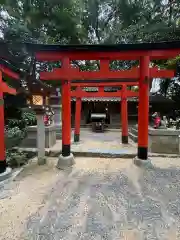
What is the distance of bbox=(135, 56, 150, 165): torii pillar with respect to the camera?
5.21 meters

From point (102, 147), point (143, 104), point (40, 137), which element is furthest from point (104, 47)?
point (102, 147)

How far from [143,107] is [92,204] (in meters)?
3.00

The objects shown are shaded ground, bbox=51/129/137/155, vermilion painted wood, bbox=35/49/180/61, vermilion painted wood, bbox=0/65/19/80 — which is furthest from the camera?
shaded ground, bbox=51/129/137/155

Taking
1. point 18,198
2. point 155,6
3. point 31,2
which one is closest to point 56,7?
point 31,2

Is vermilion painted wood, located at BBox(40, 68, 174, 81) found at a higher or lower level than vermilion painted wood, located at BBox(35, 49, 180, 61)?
lower

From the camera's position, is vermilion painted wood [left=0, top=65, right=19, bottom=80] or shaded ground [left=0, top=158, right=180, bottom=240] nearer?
shaded ground [left=0, top=158, right=180, bottom=240]

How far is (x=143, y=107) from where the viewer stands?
5.33 meters

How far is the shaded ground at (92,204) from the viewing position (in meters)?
2.63

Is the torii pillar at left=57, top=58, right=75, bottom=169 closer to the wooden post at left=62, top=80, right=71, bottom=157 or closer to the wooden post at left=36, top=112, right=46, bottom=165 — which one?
the wooden post at left=62, top=80, right=71, bottom=157

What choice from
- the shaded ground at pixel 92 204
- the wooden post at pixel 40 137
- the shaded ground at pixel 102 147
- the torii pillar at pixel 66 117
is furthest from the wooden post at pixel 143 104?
the wooden post at pixel 40 137

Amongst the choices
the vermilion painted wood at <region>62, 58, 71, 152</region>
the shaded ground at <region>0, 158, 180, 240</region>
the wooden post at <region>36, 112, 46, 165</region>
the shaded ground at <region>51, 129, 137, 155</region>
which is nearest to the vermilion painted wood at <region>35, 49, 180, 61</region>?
the vermilion painted wood at <region>62, 58, 71, 152</region>

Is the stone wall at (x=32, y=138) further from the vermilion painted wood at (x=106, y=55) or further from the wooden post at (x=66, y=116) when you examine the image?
the vermilion painted wood at (x=106, y=55)

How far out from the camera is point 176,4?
15.0m

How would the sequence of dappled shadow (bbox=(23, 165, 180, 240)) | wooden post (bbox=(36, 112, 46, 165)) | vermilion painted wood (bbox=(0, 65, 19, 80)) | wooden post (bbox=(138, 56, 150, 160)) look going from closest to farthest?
dappled shadow (bbox=(23, 165, 180, 240)) < vermilion painted wood (bbox=(0, 65, 19, 80)) < wooden post (bbox=(138, 56, 150, 160)) < wooden post (bbox=(36, 112, 46, 165))
